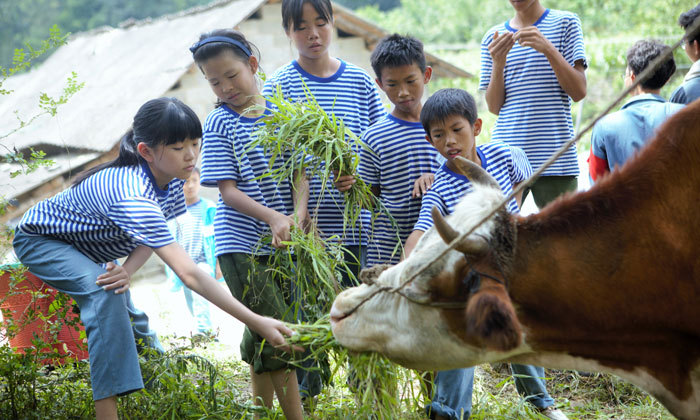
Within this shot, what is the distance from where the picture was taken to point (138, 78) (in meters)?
14.3

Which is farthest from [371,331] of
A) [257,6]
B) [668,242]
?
[257,6]

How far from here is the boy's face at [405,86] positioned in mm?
3770

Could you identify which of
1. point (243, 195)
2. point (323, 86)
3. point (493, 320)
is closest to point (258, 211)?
point (243, 195)

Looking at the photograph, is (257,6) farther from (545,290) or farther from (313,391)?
(545,290)

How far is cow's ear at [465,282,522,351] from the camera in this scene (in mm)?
2266

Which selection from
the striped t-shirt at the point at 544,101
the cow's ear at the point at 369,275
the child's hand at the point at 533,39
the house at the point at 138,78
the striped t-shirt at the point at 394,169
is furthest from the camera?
the house at the point at 138,78

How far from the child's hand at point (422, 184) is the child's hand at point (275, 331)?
3.49 ft

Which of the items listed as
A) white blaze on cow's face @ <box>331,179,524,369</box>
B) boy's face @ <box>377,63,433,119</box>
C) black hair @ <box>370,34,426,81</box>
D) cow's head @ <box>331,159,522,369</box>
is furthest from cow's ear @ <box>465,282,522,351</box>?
black hair @ <box>370,34,426,81</box>

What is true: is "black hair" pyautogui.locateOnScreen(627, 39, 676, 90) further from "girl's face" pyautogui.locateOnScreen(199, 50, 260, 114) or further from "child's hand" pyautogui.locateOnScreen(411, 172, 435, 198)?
"girl's face" pyautogui.locateOnScreen(199, 50, 260, 114)

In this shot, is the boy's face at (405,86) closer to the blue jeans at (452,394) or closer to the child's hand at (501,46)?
the child's hand at (501,46)

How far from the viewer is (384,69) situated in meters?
3.81

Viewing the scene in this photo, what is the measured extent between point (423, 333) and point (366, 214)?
4.27 feet

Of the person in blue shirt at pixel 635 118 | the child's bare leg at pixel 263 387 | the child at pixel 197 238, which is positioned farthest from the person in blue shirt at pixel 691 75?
the child at pixel 197 238

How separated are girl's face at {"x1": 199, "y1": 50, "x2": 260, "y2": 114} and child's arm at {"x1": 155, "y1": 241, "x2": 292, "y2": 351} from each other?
0.86 metres
